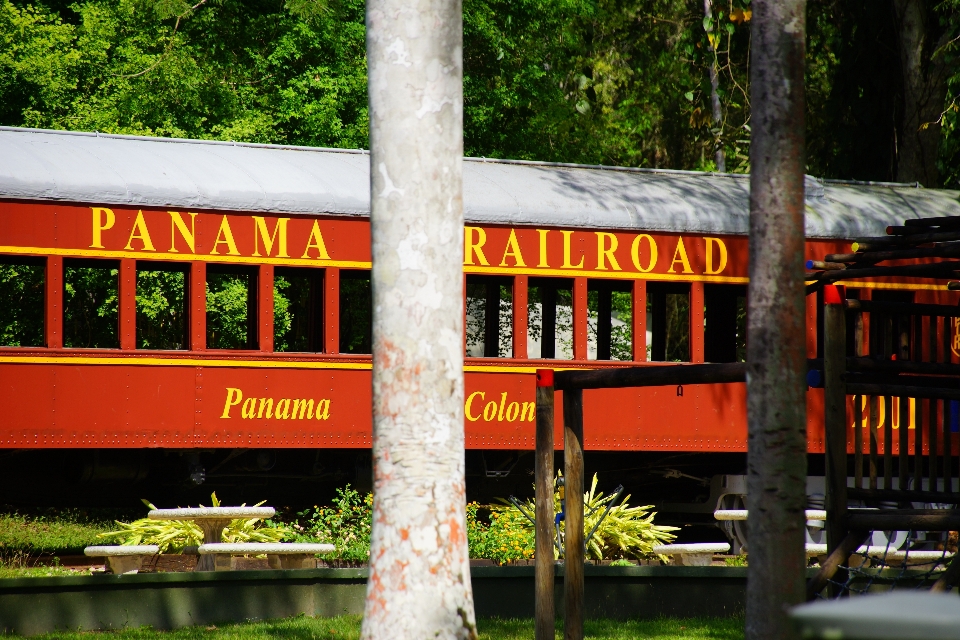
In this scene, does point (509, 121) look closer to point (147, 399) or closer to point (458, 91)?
point (147, 399)

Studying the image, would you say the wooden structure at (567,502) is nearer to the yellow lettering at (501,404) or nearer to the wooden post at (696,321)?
the yellow lettering at (501,404)

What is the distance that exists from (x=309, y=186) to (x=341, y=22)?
26.9 ft

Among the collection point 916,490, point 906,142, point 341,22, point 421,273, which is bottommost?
point 916,490

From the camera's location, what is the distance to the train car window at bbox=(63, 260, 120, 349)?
16.0 meters

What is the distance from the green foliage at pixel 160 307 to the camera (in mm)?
15969

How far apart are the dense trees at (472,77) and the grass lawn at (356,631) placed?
8.23 meters

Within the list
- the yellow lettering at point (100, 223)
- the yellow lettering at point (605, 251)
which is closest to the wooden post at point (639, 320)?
the yellow lettering at point (605, 251)

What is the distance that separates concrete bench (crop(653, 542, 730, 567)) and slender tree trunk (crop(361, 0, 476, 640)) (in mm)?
4673

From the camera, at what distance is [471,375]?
35.6 ft

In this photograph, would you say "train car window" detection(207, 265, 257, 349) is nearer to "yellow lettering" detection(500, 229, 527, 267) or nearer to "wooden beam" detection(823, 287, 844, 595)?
"yellow lettering" detection(500, 229, 527, 267)

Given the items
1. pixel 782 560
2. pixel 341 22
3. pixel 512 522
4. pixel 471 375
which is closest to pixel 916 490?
pixel 782 560

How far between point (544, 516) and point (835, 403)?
1.50 meters

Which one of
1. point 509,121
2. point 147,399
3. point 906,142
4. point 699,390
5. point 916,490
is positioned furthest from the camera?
point 509,121

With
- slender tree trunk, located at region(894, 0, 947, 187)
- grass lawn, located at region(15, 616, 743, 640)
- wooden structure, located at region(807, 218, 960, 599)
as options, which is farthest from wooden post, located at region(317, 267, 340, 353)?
slender tree trunk, located at region(894, 0, 947, 187)
